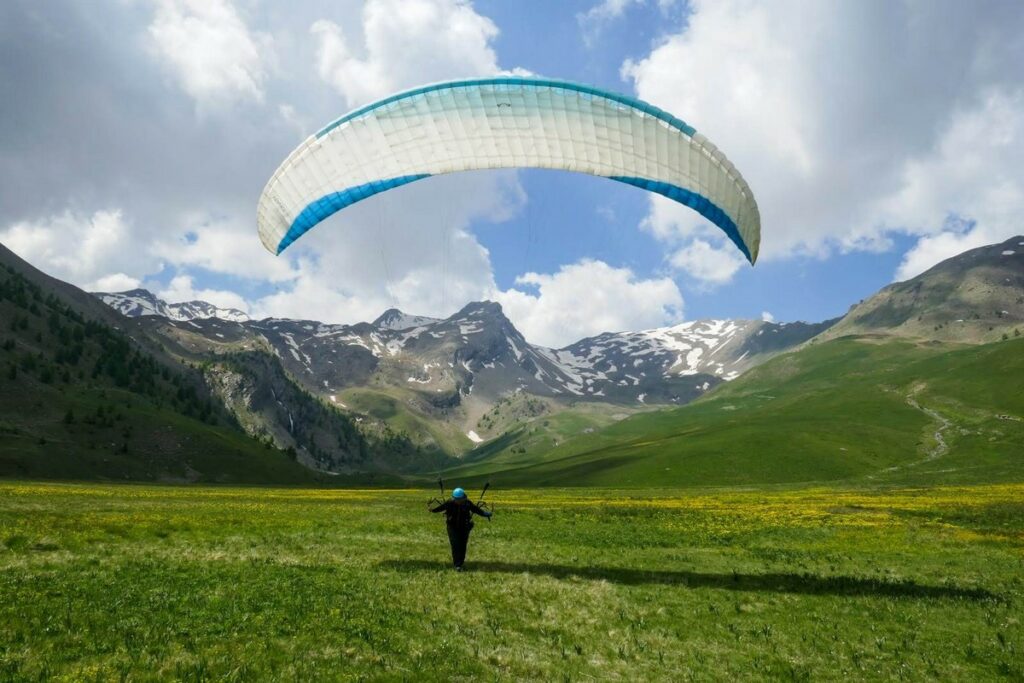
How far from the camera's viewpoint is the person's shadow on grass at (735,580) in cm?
1591

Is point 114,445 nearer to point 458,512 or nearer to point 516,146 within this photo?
point 516,146

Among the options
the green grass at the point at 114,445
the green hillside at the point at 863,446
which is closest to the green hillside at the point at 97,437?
the green grass at the point at 114,445

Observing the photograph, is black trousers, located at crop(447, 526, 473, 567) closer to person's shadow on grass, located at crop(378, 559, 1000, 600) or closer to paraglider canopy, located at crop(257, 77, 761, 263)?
person's shadow on grass, located at crop(378, 559, 1000, 600)

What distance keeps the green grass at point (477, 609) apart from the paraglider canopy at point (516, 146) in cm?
1171

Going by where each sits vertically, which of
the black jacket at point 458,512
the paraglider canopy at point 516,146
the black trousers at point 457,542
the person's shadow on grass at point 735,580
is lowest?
the person's shadow on grass at point 735,580

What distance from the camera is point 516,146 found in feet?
70.0

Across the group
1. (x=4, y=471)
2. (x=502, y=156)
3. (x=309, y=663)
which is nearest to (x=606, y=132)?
(x=502, y=156)

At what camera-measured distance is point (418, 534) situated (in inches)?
958

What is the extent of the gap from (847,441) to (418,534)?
131 m

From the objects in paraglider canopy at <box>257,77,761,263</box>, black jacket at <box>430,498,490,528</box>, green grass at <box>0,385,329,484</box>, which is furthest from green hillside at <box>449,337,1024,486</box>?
black jacket at <box>430,498,490,528</box>

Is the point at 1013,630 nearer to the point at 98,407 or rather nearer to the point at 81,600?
the point at 81,600

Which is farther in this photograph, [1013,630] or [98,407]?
[98,407]

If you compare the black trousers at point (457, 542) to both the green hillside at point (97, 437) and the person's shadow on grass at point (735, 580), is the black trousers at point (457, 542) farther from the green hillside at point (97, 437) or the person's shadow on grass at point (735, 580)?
the green hillside at point (97, 437)

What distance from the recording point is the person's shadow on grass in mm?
15906
